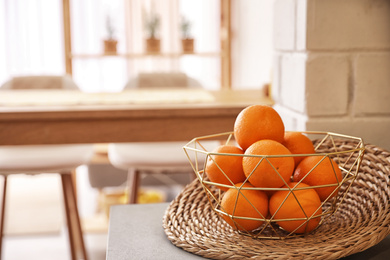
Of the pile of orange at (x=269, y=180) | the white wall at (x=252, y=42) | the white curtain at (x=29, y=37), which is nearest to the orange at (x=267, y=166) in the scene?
the pile of orange at (x=269, y=180)

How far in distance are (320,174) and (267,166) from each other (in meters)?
0.08

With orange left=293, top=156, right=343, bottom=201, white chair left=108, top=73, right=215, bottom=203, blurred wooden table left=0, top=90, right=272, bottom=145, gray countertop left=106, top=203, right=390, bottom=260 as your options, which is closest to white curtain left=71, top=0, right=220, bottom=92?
white chair left=108, top=73, right=215, bottom=203

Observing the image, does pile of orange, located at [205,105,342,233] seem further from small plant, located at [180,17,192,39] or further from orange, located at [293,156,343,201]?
small plant, located at [180,17,192,39]

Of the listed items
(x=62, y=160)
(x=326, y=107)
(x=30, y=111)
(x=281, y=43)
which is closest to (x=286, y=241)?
(x=326, y=107)

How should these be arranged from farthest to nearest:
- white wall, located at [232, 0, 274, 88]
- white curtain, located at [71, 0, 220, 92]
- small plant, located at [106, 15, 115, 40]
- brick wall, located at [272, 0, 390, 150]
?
1. white curtain, located at [71, 0, 220, 92]
2. small plant, located at [106, 15, 115, 40]
3. white wall, located at [232, 0, 274, 88]
4. brick wall, located at [272, 0, 390, 150]

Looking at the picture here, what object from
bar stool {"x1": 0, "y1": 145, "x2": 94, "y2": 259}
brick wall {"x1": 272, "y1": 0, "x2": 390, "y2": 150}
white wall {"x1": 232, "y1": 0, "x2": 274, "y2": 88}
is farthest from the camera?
white wall {"x1": 232, "y1": 0, "x2": 274, "y2": 88}

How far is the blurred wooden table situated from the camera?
1.45 metres

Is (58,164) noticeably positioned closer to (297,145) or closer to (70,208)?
(70,208)

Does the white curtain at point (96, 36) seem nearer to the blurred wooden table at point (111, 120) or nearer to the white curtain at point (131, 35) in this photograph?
the white curtain at point (131, 35)

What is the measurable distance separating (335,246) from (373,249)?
9 centimetres

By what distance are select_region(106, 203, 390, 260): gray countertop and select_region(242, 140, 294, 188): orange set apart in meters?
0.12

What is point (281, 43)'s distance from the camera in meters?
1.04

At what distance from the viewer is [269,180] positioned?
604 millimetres

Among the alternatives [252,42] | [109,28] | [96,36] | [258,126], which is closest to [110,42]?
[109,28]
